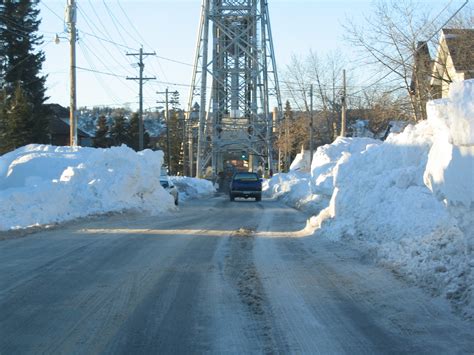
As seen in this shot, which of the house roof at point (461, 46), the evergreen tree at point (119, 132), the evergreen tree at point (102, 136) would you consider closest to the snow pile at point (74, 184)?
the house roof at point (461, 46)

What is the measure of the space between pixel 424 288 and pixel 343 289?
113cm

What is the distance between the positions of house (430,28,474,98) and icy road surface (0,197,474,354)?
48.8ft

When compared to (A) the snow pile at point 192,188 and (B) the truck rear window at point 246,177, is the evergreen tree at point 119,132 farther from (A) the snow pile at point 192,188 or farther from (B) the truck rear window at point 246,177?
(B) the truck rear window at point 246,177

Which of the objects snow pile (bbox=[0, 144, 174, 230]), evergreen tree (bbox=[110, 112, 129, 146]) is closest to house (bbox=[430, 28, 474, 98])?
snow pile (bbox=[0, 144, 174, 230])

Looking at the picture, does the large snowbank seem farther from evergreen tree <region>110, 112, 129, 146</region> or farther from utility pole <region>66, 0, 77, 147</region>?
evergreen tree <region>110, 112, 129, 146</region>

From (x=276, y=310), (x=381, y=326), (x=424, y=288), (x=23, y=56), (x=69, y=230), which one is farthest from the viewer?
(x=23, y=56)

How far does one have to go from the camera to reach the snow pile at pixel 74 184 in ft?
63.2

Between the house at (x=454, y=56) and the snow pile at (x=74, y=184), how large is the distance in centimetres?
1229

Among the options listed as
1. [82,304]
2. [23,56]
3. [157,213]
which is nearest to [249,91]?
[23,56]

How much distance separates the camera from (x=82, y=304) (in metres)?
7.98

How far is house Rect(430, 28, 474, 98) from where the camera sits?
25219 mm

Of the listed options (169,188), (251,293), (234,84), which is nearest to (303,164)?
(234,84)

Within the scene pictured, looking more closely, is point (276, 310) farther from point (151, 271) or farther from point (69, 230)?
point (69, 230)

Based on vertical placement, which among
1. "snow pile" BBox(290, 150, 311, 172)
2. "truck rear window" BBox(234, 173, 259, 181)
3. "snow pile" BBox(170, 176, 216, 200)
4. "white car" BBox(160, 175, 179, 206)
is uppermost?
"snow pile" BBox(290, 150, 311, 172)
